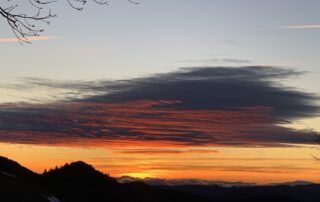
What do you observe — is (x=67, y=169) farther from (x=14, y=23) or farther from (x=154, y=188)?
(x=154, y=188)

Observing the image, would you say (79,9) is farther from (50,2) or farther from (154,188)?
(154,188)

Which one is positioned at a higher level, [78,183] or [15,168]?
[15,168]

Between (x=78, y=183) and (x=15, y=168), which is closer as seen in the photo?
(x=15, y=168)

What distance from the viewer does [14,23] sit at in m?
26.8

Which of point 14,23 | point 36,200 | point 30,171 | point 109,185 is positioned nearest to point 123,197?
point 109,185

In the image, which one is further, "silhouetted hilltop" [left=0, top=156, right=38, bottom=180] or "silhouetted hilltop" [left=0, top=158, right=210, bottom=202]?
"silhouetted hilltop" [left=0, top=158, right=210, bottom=202]

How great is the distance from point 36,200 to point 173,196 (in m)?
66.1

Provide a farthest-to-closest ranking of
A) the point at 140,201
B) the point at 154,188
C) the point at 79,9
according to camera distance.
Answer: the point at 154,188 < the point at 140,201 < the point at 79,9

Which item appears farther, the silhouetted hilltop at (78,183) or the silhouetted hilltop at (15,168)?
the silhouetted hilltop at (78,183)

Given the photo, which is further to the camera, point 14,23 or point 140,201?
point 140,201

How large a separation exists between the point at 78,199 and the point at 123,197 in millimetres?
8055

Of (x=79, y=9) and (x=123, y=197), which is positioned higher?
(x=79, y=9)

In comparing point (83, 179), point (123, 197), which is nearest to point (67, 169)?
point (83, 179)

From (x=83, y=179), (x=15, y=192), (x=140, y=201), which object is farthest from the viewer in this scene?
(x=140, y=201)
